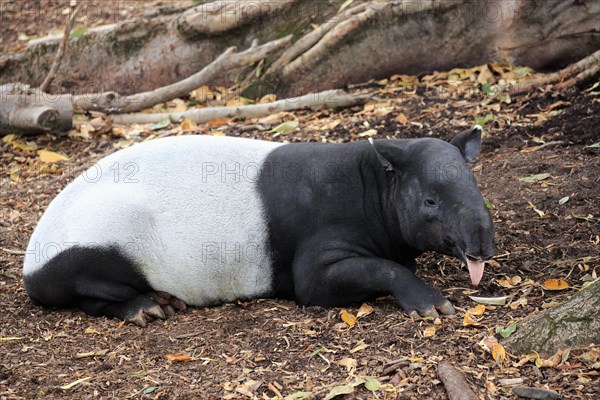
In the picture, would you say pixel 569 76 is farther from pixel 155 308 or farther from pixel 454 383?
pixel 454 383

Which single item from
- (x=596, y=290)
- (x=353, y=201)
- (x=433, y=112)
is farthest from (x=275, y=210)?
(x=433, y=112)

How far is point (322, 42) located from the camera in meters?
12.0

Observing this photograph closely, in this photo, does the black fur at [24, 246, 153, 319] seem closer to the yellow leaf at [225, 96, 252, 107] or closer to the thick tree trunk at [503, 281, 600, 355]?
the thick tree trunk at [503, 281, 600, 355]

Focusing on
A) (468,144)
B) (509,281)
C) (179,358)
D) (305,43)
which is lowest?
(509,281)

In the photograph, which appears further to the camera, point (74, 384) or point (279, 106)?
point (279, 106)

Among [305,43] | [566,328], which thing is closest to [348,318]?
[566,328]

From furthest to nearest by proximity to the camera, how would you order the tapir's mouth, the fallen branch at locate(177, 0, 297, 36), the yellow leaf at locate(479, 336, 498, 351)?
the fallen branch at locate(177, 0, 297, 36) → the tapir's mouth → the yellow leaf at locate(479, 336, 498, 351)

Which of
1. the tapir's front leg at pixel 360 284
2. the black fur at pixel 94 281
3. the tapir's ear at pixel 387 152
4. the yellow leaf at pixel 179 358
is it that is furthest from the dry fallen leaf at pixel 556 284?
the black fur at pixel 94 281

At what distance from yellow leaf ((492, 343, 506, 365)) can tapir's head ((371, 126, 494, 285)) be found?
0.72m

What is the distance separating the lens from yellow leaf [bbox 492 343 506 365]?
5324mm

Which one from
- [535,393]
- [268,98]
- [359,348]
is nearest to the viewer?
[535,393]

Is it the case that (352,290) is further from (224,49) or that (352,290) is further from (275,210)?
(224,49)

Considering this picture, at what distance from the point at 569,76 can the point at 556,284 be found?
16.8ft

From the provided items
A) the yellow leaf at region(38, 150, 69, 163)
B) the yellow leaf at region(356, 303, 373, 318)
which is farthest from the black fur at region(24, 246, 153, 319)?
the yellow leaf at region(38, 150, 69, 163)
